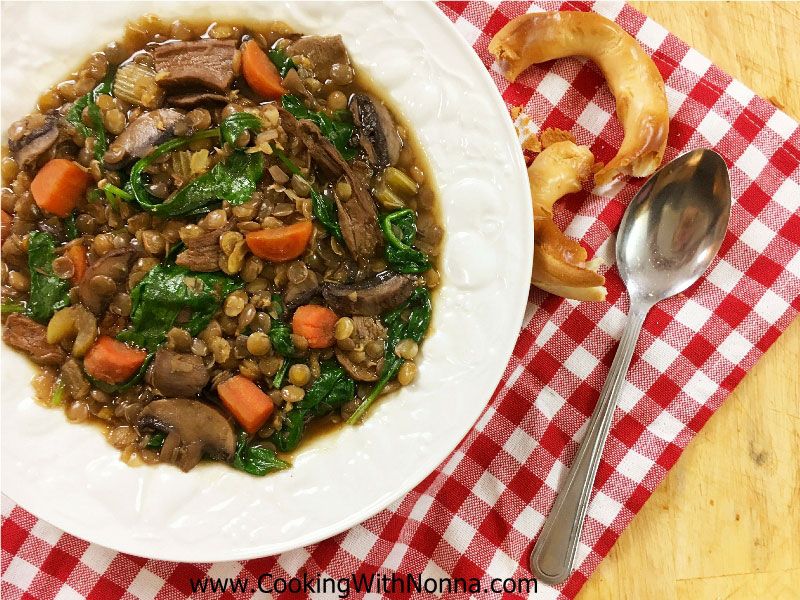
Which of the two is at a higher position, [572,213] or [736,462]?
[572,213]

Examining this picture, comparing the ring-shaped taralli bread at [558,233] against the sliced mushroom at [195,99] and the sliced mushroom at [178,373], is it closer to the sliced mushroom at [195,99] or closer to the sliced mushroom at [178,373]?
the sliced mushroom at [195,99]

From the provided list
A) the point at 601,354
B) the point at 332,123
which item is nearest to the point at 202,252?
the point at 332,123

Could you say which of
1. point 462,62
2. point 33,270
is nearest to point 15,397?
point 33,270

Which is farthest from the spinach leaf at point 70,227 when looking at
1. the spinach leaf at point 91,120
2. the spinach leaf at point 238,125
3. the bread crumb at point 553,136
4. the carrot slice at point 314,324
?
the bread crumb at point 553,136

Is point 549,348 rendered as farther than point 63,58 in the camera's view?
Yes

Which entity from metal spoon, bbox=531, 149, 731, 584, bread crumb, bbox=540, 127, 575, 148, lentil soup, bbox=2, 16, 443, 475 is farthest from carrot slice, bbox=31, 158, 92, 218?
metal spoon, bbox=531, 149, 731, 584

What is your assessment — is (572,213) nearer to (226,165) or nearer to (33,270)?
(226,165)

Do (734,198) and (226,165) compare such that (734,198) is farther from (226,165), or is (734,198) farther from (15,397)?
(15,397)

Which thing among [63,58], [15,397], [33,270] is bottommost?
[15,397]
